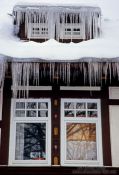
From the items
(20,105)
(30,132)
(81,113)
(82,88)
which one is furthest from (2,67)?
(81,113)

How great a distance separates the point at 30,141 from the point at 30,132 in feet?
0.66

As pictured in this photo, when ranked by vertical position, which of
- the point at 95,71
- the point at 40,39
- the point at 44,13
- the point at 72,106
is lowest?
the point at 72,106

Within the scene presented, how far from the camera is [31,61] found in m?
8.99

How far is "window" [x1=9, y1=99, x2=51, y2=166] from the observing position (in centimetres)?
937

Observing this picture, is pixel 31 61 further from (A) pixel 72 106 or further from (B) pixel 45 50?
(A) pixel 72 106

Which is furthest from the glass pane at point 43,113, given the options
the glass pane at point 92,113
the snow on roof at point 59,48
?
the snow on roof at point 59,48

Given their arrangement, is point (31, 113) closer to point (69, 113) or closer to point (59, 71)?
point (69, 113)

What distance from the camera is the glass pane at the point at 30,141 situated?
943cm

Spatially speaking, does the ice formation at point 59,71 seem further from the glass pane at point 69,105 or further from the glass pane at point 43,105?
the glass pane at point 69,105

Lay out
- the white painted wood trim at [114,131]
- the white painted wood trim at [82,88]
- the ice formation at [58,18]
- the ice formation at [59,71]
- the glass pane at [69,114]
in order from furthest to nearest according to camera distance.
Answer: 1. the ice formation at [58,18]
2. the white painted wood trim at [82,88]
3. the glass pane at [69,114]
4. the white painted wood trim at [114,131]
5. the ice formation at [59,71]

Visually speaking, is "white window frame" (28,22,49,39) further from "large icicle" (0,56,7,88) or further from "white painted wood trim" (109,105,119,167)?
"white painted wood trim" (109,105,119,167)

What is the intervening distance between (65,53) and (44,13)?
2127 millimetres

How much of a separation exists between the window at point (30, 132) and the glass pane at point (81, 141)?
47 centimetres

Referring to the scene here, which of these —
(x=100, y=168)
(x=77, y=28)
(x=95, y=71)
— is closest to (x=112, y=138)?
(x=100, y=168)
